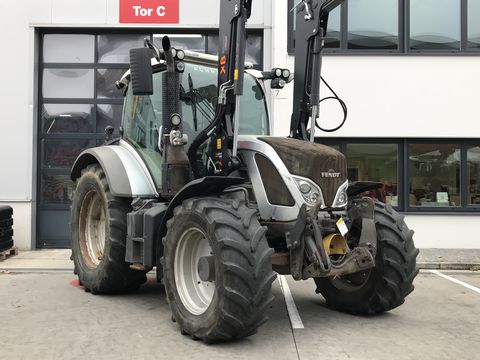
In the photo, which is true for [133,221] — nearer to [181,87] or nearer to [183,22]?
[181,87]

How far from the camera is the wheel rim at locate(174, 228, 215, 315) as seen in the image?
4.79 m

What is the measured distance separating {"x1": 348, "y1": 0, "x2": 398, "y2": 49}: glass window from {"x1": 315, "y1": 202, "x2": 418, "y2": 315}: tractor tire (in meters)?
6.76

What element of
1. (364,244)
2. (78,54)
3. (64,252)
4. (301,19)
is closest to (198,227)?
(364,244)

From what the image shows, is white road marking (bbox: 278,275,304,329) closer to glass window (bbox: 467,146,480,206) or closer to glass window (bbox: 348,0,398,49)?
glass window (bbox: 467,146,480,206)

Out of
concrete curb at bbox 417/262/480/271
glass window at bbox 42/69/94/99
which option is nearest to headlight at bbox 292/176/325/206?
concrete curb at bbox 417/262/480/271

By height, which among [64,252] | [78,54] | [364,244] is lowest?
[64,252]

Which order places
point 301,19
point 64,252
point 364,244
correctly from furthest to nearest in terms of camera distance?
point 64,252 → point 301,19 → point 364,244

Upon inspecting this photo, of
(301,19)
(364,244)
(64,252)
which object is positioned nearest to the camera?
(364,244)

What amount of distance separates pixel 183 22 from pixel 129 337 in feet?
25.9

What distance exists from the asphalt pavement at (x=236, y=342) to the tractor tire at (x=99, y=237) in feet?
0.65

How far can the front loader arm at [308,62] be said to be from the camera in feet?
19.1

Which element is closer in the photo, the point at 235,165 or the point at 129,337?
the point at 129,337

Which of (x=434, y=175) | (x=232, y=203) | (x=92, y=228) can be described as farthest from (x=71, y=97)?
(x=434, y=175)

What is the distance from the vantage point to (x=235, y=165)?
16.5 feet
